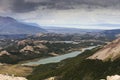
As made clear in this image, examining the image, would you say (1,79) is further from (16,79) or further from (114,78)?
(114,78)

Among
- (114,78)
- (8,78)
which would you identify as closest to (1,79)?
(8,78)

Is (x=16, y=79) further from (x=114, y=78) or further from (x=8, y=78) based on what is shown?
(x=114, y=78)

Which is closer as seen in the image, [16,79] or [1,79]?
[1,79]

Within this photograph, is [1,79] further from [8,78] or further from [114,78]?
[114,78]

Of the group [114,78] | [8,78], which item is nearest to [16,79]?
[8,78]
